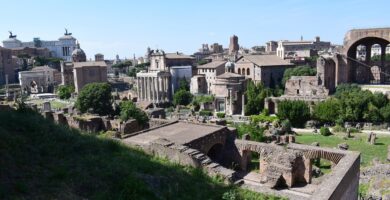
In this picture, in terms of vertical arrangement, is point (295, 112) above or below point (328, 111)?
below

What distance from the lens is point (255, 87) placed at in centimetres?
4869

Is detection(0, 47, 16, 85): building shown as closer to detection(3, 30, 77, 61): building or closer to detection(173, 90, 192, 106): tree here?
detection(3, 30, 77, 61): building

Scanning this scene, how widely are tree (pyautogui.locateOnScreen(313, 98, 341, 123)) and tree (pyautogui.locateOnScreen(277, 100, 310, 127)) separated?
104 centimetres

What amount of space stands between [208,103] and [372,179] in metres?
35.2

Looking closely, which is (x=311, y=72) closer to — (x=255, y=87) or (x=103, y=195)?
(x=255, y=87)

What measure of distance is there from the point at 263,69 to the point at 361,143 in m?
35.1

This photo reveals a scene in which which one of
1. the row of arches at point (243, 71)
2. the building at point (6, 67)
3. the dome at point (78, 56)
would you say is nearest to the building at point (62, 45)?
the building at point (6, 67)

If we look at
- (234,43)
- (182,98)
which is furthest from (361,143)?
(234,43)

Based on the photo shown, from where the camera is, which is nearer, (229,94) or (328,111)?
(328,111)

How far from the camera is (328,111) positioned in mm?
37125

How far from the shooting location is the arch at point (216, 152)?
19031mm

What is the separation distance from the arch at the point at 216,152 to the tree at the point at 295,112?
66.5ft

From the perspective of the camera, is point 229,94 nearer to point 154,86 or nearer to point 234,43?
point 154,86

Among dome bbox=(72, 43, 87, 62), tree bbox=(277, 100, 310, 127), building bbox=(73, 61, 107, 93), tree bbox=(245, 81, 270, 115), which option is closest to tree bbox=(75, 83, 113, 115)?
tree bbox=(245, 81, 270, 115)
